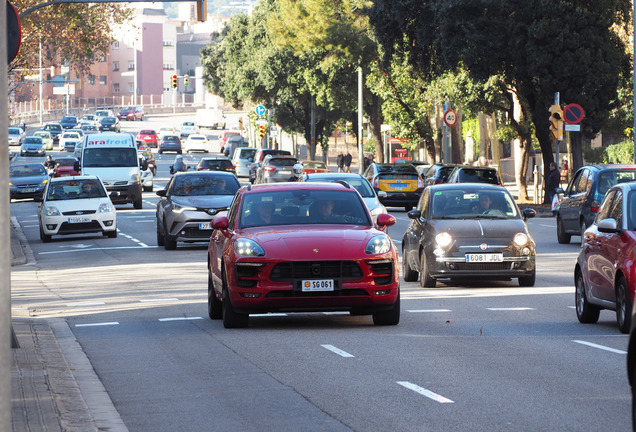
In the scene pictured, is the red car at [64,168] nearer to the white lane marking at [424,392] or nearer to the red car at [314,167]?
the red car at [314,167]

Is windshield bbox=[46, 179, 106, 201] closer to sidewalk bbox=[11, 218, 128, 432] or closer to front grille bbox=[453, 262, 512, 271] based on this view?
front grille bbox=[453, 262, 512, 271]

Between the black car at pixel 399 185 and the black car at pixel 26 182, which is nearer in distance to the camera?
the black car at pixel 399 185

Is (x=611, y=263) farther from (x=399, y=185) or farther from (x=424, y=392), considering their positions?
(x=399, y=185)

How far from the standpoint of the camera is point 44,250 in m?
31.7

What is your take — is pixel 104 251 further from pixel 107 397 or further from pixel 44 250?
pixel 107 397

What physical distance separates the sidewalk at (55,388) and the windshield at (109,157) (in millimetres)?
30637

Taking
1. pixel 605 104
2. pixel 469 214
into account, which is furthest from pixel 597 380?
pixel 605 104

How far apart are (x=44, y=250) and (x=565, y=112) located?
51.4 ft

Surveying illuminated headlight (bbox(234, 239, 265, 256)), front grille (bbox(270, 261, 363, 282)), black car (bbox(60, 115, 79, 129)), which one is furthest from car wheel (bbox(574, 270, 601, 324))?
black car (bbox(60, 115, 79, 129))

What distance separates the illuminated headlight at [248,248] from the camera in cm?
1388

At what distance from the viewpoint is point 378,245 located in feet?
46.1

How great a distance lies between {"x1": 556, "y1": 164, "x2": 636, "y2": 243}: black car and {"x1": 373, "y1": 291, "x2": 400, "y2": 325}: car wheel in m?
12.7

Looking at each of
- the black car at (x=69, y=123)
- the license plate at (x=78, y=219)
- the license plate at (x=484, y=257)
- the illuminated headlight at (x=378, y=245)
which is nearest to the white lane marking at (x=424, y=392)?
the illuminated headlight at (x=378, y=245)

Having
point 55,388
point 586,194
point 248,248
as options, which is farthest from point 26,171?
point 55,388
